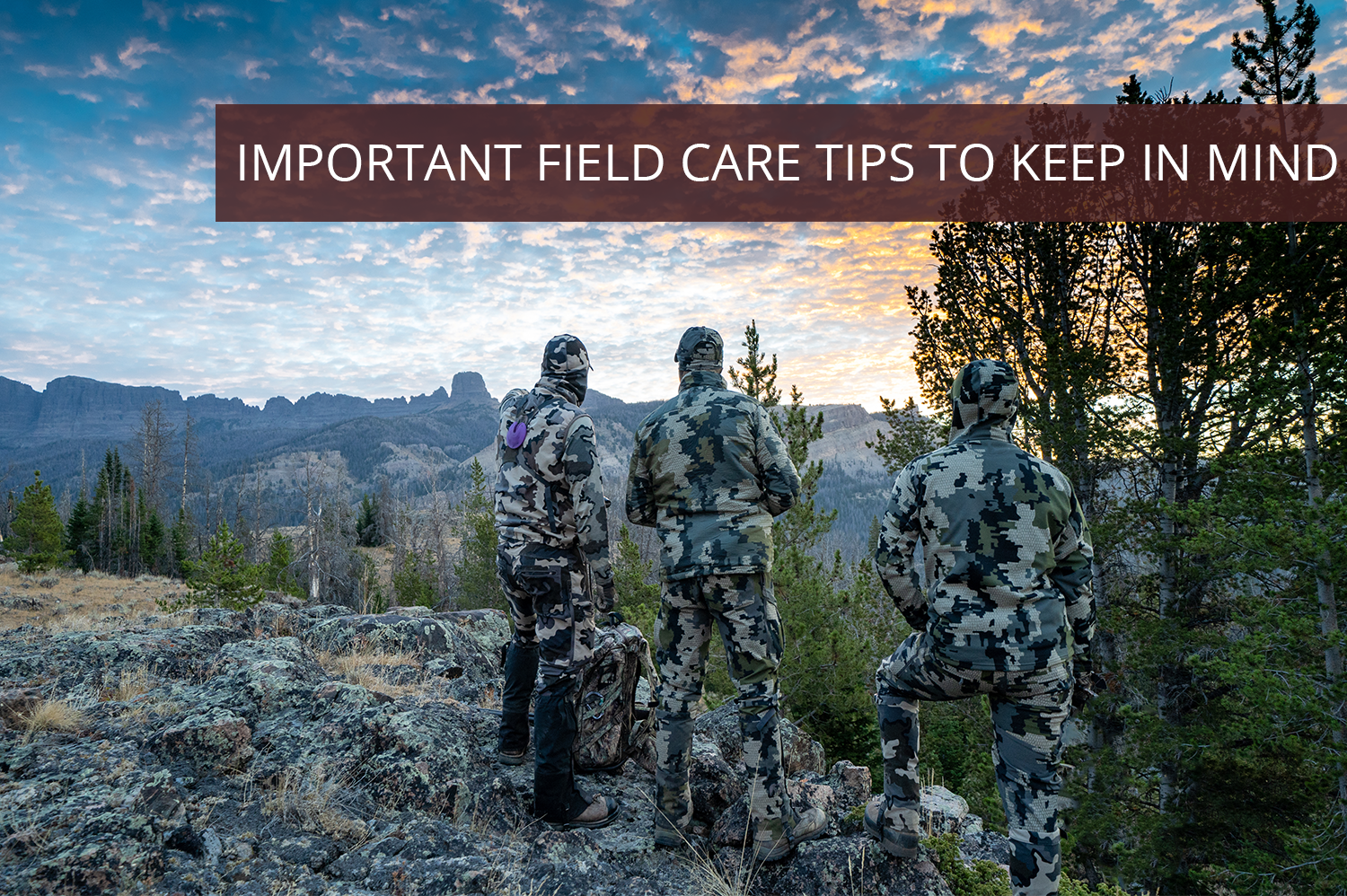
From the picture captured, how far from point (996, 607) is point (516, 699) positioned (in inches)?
123

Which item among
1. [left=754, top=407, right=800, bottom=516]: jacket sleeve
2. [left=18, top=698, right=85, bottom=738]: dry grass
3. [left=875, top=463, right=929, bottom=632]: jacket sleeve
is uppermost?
[left=754, top=407, right=800, bottom=516]: jacket sleeve

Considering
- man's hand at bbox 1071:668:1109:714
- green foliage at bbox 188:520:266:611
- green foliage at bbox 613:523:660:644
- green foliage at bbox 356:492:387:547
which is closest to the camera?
man's hand at bbox 1071:668:1109:714

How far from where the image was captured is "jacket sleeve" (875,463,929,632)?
3.08 metres

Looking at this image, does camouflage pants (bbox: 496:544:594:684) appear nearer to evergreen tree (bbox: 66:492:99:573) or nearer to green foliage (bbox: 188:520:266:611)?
green foliage (bbox: 188:520:266:611)

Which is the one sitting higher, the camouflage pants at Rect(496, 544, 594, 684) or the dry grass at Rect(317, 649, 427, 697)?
the camouflage pants at Rect(496, 544, 594, 684)

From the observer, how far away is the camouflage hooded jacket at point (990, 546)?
8.97ft

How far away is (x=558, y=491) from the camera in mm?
3822

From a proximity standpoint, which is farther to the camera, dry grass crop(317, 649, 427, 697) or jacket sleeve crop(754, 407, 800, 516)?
dry grass crop(317, 649, 427, 697)

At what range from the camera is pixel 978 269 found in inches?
507

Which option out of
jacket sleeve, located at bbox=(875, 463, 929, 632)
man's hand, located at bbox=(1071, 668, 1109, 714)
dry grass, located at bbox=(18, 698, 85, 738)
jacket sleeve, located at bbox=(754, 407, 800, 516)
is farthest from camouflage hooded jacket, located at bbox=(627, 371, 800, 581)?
dry grass, located at bbox=(18, 698, 85, 738)

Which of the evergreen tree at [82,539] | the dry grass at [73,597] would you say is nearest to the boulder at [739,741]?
the dry grass at [73,597]

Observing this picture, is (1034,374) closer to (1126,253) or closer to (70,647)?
(1126,253)

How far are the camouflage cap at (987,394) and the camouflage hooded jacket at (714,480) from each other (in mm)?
948

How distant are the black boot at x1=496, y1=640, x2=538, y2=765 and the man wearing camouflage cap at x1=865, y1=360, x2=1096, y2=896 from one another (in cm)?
231
